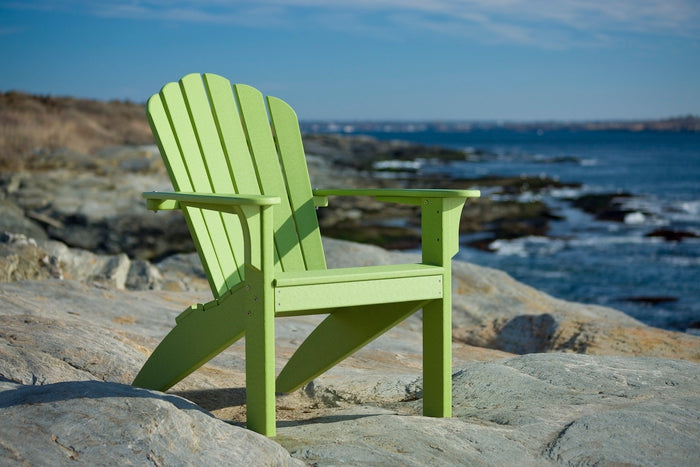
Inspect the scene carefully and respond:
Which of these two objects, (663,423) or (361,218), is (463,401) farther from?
(361,218)

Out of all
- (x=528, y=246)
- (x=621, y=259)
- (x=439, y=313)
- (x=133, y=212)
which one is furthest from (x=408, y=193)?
(x=528, y=246)

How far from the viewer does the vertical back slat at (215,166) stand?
10.5ft

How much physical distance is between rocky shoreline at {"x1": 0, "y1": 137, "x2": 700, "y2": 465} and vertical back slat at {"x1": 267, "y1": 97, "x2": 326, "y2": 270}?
643 millimetres

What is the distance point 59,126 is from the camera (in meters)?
21.5

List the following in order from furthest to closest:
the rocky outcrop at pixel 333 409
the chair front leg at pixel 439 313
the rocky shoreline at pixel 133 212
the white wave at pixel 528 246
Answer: the white wave at pixel 528 246 → the rocky shoreline at pixel 133 212 → the chair front leg at pixel 439 313 → the rocky outcrop at pixel 333 409

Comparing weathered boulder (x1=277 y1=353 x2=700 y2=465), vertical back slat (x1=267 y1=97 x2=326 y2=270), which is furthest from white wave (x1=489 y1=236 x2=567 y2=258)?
vertical back slat (x1=267 y1=97 x2=326 y2=270)

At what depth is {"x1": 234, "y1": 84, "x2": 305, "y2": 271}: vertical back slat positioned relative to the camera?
3434mm

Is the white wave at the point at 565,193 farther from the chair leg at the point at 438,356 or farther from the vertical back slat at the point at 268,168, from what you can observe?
the chair leg at the point at 438,356

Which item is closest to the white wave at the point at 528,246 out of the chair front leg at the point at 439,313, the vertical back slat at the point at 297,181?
the vertical back slat at the point at 297,181

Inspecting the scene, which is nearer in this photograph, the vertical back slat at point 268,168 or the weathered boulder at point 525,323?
the vertical back slat at point 268,168

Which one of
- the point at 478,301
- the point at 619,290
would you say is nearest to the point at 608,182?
the point at 619,290

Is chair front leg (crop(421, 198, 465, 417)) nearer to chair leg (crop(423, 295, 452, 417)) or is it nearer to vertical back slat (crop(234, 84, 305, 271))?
chair leg (crop(423, 295, 452, 417))

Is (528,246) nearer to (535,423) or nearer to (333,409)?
(333,409)

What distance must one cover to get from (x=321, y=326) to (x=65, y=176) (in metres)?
13.9
